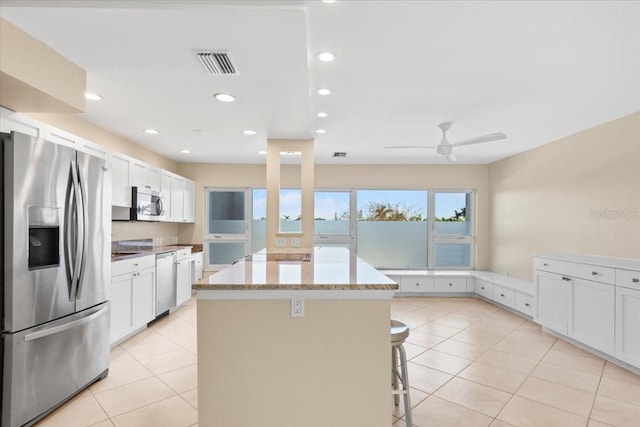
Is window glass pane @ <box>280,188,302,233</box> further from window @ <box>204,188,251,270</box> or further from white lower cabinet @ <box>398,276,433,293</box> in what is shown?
white lower cabinet @ <box>398,276,433,293</box>

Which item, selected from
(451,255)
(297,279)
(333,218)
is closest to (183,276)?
(333,218)

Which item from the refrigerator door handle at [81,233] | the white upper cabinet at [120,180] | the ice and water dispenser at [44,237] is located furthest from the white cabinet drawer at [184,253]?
the ice and water dispenser at [44,237]

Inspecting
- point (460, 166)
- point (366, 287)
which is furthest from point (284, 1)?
point (460, 166)

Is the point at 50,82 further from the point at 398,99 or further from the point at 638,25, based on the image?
the point at 638,25

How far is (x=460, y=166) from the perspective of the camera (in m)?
6.50

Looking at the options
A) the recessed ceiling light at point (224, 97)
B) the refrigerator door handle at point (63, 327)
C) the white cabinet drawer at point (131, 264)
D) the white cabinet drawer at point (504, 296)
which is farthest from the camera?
the white cabinet drawer at point (504, 296)

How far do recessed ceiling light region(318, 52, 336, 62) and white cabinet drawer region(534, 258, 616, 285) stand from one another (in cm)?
327

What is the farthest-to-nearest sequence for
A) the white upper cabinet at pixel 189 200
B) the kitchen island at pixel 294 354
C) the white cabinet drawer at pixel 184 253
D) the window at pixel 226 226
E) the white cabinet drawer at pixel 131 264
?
the window at pixel 226 226
the white upper cabinet at pixel 189 200
the white cabinet drawer at pixel 184 253
the white cabinet drawer at pixel 131 264
the kitchen island at pixel 294 354

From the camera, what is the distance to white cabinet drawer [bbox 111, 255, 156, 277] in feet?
11.3

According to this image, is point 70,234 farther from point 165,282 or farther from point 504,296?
point 504,296

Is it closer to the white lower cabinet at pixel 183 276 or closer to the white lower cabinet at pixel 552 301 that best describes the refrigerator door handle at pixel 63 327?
the white lower cabinet at pixel 183 276

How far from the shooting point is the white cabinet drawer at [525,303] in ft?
14.9

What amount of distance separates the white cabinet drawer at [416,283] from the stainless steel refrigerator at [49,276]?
4.64 m

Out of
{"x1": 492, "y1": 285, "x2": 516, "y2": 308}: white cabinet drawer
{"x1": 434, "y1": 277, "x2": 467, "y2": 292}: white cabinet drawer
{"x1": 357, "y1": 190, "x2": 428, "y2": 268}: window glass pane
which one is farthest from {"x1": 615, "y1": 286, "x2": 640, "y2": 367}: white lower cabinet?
{"x1": 357, "y1": 190, "x2": 428, "y2": 268}: window glass pane
